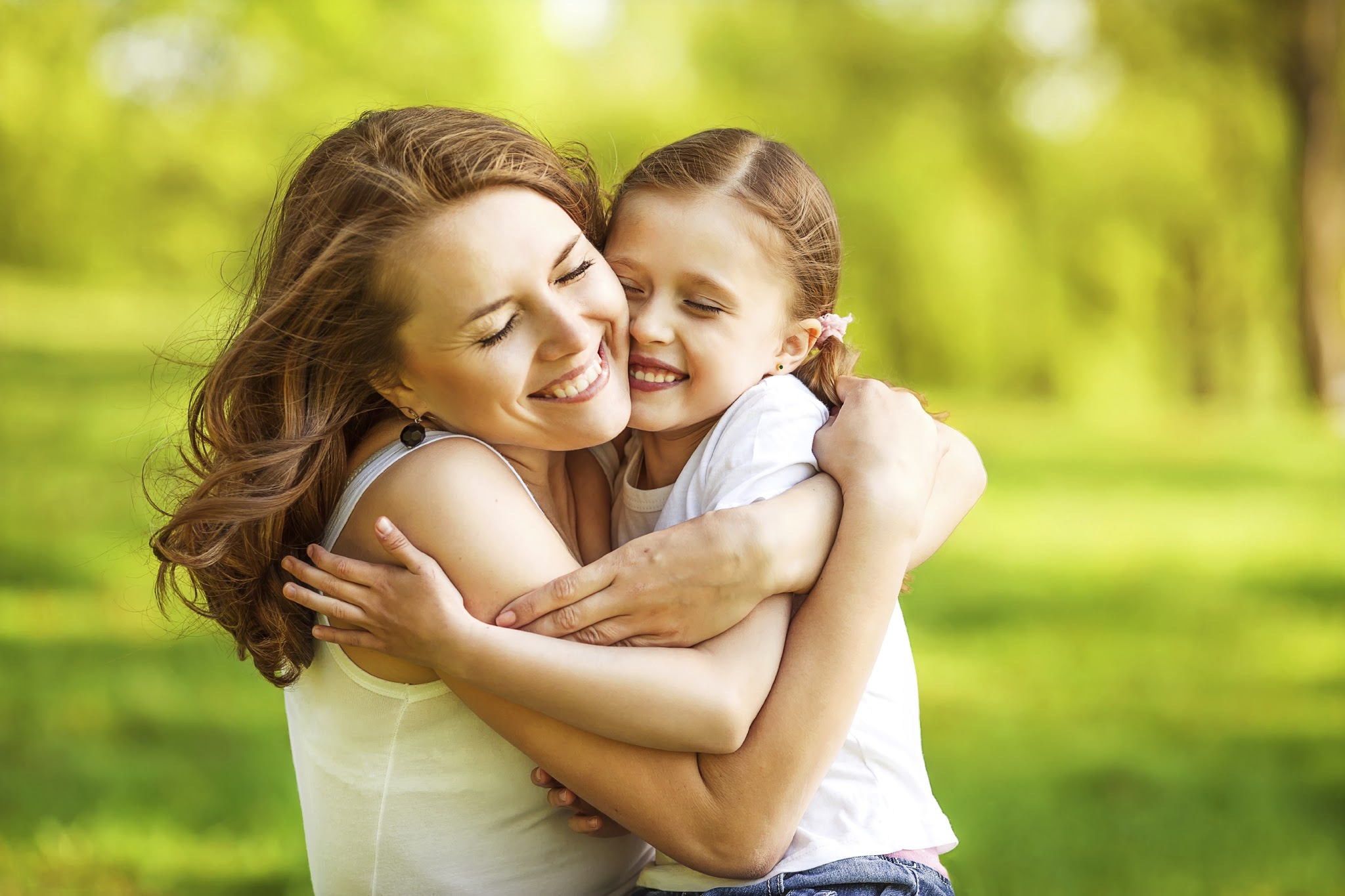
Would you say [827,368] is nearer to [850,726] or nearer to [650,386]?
[650,386]

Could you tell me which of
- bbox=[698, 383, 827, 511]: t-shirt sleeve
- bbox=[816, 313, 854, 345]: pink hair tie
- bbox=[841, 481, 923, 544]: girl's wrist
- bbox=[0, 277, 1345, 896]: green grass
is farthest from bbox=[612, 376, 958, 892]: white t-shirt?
bbox=[0, 277, 1345, 896]: green grass

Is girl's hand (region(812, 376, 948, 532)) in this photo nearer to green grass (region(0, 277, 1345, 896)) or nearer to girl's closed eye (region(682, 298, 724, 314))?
girl's closed eye (region(682, 298, 724, 314))

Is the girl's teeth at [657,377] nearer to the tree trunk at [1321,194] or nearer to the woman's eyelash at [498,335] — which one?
the woman's eyelash at [498,335]

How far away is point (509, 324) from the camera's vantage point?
7.13 feet

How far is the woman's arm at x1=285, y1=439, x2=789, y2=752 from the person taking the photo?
1.99 metres

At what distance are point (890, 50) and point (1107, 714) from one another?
1162cm

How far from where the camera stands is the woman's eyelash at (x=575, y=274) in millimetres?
2230

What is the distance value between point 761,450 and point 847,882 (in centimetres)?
74

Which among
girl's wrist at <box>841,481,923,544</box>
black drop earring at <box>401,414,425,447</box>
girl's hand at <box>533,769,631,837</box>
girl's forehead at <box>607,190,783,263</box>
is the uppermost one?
girl's forehead at <box>607,190,783,263</box>

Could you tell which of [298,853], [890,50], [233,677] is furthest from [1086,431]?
[298,853]

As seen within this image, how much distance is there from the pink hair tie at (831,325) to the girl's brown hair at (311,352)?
1.95ft

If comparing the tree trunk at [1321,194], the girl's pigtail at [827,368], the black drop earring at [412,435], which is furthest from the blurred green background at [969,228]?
the black drop earring at [412,435]

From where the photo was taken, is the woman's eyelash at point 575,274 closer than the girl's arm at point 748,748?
No

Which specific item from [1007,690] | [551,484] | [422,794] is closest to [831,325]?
[551,484]
